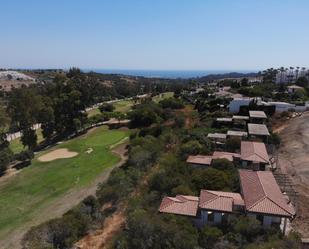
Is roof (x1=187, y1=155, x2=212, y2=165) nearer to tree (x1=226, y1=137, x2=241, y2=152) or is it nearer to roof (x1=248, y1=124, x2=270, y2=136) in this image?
tree (x1=226, y1=137, x2=241, y2=152)

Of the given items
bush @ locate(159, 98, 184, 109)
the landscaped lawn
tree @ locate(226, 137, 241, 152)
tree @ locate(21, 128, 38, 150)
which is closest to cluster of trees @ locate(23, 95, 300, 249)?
tree @ locate(226, 137, 241, 152)

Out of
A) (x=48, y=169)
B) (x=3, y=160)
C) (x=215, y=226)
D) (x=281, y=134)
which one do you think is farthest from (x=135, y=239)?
(x=281, y=134)

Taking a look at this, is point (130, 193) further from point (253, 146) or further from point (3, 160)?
point (3, 160)

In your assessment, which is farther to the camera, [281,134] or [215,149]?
[281,134]

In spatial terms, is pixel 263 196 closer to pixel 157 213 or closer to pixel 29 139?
pixel 157 213

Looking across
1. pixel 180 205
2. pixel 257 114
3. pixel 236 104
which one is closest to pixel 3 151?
pixel 180 205
